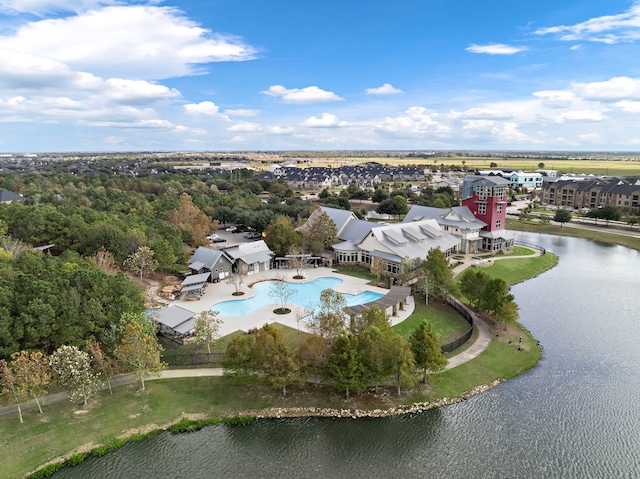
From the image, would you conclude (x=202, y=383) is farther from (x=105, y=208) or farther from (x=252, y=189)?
(x=252, y=189)

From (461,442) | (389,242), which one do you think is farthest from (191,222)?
(461,442)

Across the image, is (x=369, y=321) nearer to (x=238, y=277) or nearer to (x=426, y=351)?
(x=426, y=351)

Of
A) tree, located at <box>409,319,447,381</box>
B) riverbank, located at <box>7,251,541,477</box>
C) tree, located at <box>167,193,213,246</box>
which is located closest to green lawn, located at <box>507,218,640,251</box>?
riverbank, located at <box>7,251,541,477</box>

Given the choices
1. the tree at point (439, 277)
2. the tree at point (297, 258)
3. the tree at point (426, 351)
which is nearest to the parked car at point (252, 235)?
the tree at point (297, 258)

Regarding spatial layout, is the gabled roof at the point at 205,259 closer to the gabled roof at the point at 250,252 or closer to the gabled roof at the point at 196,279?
the gabled roof at the point at 250,252

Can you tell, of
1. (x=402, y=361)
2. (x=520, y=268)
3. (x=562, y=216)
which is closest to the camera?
(x=402, y=361)

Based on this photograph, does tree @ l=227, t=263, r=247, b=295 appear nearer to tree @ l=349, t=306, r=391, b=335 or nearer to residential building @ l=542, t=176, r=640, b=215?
tree @ l=349, t=306, r=391, b=335

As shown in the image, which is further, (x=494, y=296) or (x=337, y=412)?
(x=494, y=296)
